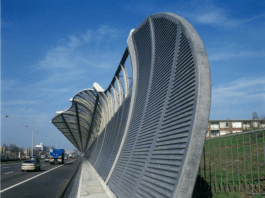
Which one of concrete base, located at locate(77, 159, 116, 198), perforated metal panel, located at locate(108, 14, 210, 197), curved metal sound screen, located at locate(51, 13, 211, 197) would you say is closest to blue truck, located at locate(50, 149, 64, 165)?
concrete base, located at locate(77, 159, 116, 198)

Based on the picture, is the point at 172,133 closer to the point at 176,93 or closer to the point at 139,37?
the point at 176,93

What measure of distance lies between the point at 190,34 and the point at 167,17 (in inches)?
49.0

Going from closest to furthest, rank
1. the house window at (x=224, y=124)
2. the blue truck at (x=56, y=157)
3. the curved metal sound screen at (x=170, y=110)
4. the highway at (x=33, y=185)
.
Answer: the curved metal sound screen at (x=170, y=110) < the highway at (x=33, y=185) < the blue truck at (x=56, y=157) < the house window at (x=224, y=124)

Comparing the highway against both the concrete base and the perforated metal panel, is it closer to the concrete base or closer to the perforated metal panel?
the concrete base

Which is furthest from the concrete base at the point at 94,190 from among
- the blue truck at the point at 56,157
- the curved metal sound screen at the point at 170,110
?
the blue truck at the point at 56,157

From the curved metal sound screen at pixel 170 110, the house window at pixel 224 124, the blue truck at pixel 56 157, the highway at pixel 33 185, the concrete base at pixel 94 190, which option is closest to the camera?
the curved metal sound screen at pixel 170 110

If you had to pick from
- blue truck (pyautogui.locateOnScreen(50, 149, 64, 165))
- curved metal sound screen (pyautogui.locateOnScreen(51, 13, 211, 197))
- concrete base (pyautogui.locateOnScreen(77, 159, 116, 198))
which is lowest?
blue truck (pyautogui.locateOnScreen(50, 149, 64, 165))

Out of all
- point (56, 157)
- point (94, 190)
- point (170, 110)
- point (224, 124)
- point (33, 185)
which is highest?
Answer: point (224, 124)

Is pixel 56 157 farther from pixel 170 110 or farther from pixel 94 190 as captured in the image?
pixel 170 110

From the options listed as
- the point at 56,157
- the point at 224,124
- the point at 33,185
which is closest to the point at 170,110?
the point at 33,185

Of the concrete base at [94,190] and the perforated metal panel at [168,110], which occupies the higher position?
the perforated metal panel at [168,110]

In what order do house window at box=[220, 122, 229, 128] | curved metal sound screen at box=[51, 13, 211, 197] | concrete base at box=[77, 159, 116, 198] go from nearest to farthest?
1. curved metal sound screen at box=[51, 13, 211, 197]
2. concrete base at box=[77, 159, 116, 198]
3. house window at box=[220, 122, 229, 128]

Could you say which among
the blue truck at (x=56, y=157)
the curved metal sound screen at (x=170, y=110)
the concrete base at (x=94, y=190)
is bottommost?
the blue truck at (x=56, y=157)

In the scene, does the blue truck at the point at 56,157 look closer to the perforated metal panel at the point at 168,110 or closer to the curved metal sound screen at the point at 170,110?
the curved metal sound screen at the point at 170,110
